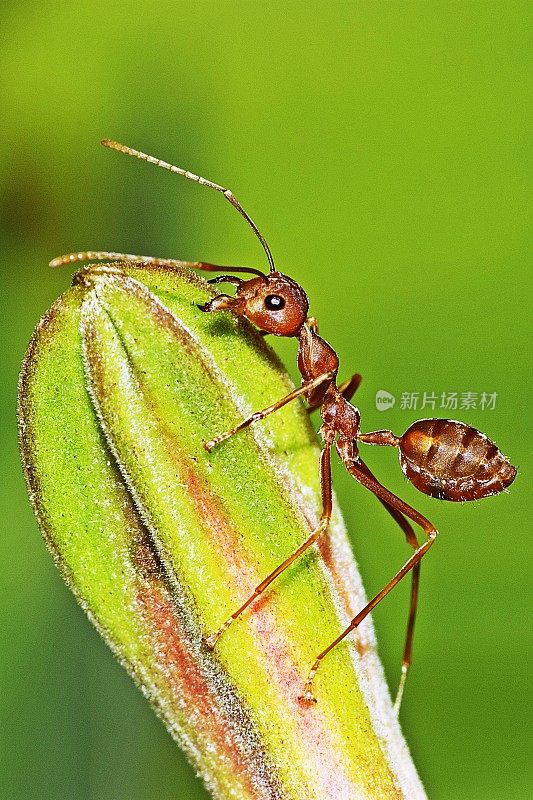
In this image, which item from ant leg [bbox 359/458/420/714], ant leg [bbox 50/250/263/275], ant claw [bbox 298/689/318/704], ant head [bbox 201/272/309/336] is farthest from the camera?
ant leg [bbox 359/458/420/714]

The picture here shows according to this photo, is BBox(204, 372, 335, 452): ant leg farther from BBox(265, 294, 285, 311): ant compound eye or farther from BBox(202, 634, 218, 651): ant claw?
BBox(265, 294, 285, 311): ant compound eye

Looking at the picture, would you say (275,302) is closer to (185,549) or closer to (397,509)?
(397,509)

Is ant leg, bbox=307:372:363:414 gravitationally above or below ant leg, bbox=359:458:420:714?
above

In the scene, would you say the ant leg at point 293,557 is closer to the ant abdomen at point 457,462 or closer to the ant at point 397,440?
the ant at point 397,440

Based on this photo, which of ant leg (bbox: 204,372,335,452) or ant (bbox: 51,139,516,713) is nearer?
ant leg (bbox: 204,372,335,452)

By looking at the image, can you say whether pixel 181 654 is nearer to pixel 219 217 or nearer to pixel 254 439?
pixel 254 439

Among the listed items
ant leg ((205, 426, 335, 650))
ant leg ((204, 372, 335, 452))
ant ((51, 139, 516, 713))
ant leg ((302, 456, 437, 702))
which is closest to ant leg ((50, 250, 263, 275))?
ant ((51, 139, 516, 713))

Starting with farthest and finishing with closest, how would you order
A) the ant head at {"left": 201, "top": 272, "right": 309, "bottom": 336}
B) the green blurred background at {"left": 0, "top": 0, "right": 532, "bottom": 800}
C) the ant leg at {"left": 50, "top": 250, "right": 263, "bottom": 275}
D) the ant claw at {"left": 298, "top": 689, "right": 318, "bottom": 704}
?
the green blurred background at {"left": 0, "top": 0, "right": 532, "bottom": 800}
the ant head at {"left": 201, "top": 272, "right": 309, "bottom": 336}
the ant leg at {"left": 50, "top": 250, "right": 263, "bottom": 275}
the ant claw at {"left": 298, "top": 689, "right": 318, "bottom": 704}
